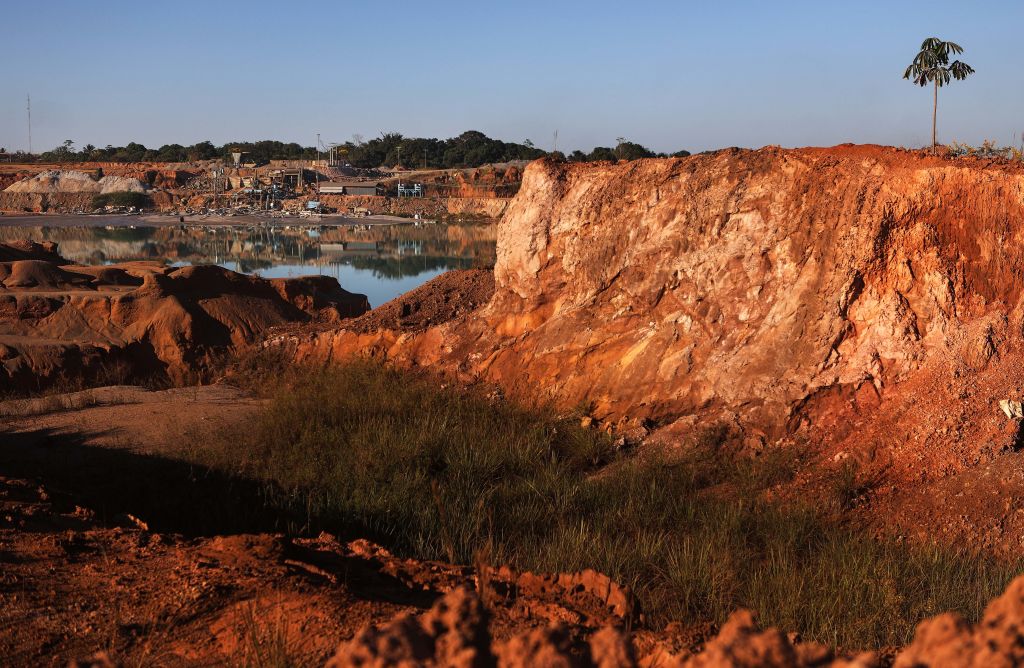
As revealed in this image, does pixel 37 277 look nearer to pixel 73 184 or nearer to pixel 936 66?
pixel 936 66

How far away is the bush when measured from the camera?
75875 millimetres

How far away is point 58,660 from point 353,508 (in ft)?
10.8

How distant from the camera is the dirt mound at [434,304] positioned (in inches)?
563

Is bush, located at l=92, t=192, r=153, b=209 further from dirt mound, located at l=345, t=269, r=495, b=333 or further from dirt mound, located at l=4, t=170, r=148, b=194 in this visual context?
dirt mound, located at l=345, t=269, r=495, b=333

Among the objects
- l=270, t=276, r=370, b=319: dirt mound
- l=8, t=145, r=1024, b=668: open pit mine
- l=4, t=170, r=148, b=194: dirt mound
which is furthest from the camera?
l=4, t=170, r=148, b=194: dirt mound

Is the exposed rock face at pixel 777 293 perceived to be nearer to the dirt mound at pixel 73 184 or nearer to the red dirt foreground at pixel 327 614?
the red dirt foreground at pixel 327 614

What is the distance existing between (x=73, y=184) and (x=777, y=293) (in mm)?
83416

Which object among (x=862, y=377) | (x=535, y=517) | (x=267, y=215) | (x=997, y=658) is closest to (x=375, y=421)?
(x=535, y=517)

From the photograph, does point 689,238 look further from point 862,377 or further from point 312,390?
point 312,390

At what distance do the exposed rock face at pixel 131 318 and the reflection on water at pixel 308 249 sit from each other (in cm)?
760

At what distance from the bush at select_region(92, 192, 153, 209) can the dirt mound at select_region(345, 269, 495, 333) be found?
68260 millimetres

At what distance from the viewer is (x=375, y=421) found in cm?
932

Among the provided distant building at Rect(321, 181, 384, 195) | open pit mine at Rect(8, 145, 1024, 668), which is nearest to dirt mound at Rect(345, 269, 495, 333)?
open pit mine at Rect(8, 145, 1024, 668)

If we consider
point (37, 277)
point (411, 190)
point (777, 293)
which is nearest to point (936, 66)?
point (777, 293)
